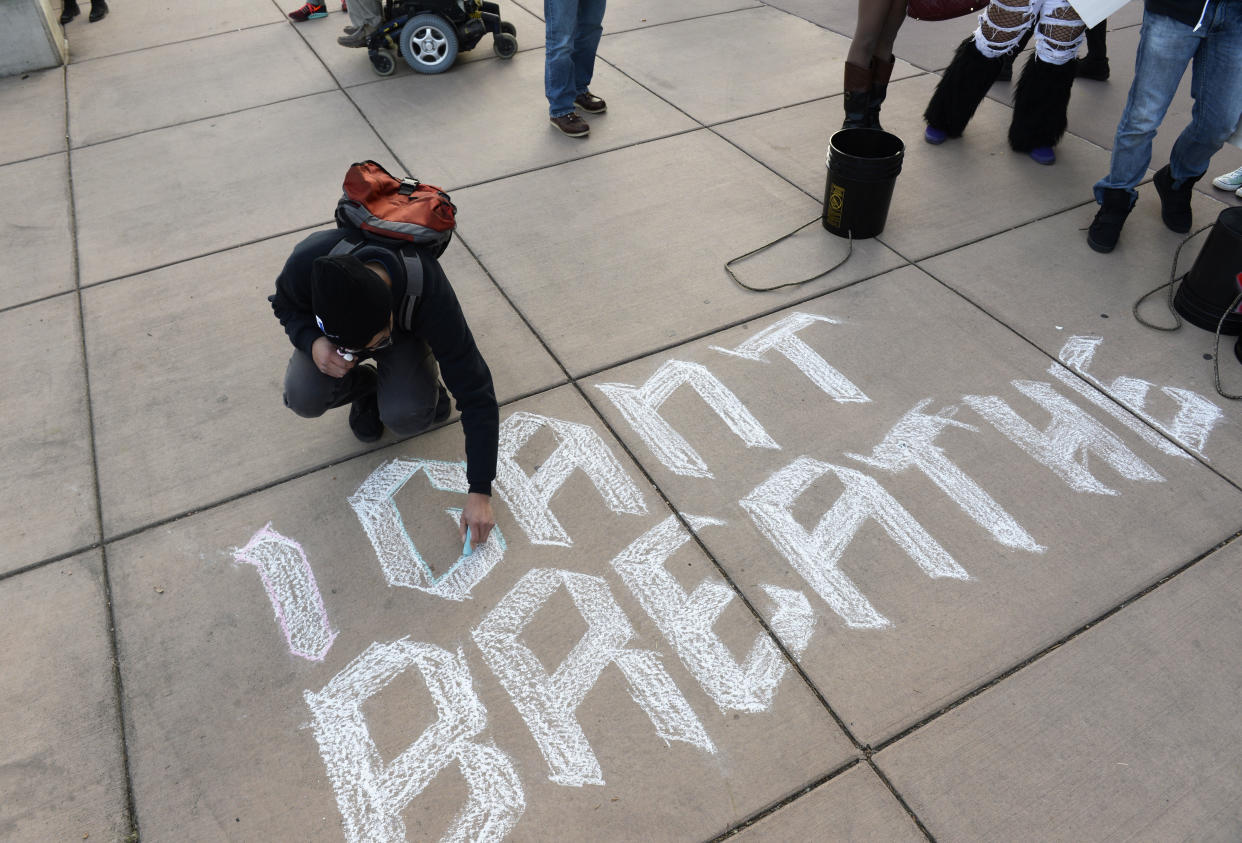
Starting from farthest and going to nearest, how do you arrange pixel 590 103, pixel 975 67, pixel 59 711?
pixel 590 103 < pixel 975 67 < pixel 59 711

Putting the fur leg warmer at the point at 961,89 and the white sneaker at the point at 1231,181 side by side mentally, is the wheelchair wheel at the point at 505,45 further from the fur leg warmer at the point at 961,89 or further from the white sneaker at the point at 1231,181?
the white sneaker at the point at 1231,181

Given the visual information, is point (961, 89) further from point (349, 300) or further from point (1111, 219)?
point (349, 300)

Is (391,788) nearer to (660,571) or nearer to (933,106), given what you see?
(660,571)

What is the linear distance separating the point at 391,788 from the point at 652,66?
513 cm

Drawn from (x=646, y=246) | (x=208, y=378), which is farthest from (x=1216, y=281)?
(x=208, y=378)

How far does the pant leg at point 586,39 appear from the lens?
4.80 meters

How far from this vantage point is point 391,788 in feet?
6.96

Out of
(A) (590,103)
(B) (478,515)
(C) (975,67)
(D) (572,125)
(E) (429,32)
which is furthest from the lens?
(E) (429,32)

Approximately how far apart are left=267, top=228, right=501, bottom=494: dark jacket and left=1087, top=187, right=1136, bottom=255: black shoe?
3162 millimetres

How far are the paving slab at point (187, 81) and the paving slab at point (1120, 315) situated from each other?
14.9 feet

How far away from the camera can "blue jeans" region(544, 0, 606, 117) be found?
462 cm

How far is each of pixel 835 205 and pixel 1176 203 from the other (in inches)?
66.7

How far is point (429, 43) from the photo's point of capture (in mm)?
5629

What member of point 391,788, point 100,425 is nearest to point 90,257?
point 100,425
